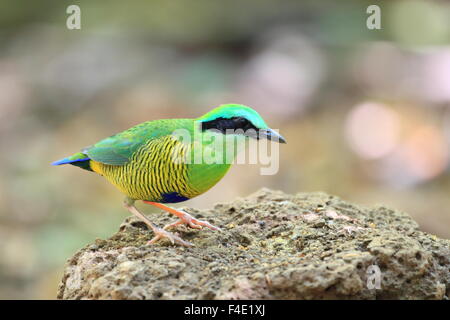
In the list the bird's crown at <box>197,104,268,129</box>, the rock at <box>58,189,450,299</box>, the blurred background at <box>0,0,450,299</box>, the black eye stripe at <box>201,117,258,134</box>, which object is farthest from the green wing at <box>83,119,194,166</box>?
the blurred background at <box>0,0,450,299</box>

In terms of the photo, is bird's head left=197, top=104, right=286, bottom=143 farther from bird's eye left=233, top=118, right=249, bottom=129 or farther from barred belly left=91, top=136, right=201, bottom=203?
barred belly left=91, top=136, right=201, bottom=203

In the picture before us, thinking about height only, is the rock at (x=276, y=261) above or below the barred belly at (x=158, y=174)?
below

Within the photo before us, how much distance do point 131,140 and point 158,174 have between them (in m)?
0.45

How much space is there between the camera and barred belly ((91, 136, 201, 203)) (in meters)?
4.43

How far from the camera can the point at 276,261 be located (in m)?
3.89

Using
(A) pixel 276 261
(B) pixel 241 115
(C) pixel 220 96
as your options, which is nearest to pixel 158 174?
(B) pixel 241 115

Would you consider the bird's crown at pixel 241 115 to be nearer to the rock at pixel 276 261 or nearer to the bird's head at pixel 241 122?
the bird's head at pixel 241 122

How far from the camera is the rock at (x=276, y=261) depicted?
3.48 metres

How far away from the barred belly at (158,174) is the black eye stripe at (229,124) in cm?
26

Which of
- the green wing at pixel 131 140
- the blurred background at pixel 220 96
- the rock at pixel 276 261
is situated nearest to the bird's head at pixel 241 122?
the green wing at pixel 131 140

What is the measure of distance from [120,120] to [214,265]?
8.04m

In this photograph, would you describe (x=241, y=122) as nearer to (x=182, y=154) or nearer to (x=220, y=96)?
(x=182, y=154)

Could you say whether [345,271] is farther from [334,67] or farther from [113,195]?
[334,67]

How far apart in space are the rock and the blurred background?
4.60 metres
